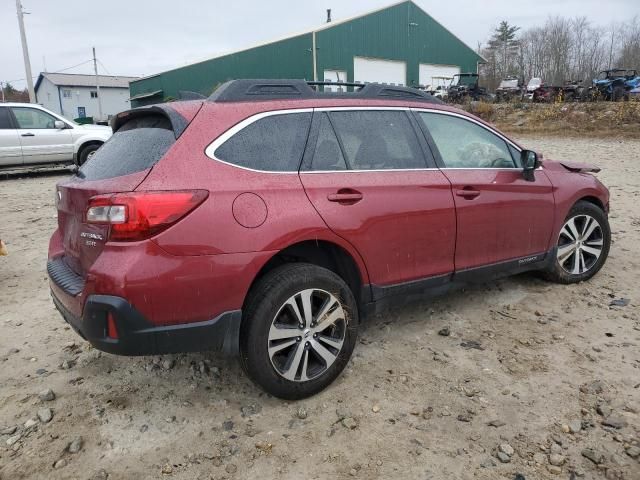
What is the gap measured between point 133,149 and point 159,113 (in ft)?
0.85

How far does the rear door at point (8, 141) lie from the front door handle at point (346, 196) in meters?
10.9

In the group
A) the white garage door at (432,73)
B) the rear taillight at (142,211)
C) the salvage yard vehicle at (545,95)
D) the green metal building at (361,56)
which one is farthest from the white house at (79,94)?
the rear taillight at (142,211)

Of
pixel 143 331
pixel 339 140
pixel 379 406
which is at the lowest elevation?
pixel 379 406

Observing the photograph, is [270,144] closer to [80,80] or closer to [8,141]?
[8,141]

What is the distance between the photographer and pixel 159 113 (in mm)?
2904

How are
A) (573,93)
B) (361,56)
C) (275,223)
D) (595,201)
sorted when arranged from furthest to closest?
(361,56), (573,93), (595,201), (275,223)

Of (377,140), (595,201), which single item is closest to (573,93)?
(595,201)

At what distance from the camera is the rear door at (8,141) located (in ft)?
36.8

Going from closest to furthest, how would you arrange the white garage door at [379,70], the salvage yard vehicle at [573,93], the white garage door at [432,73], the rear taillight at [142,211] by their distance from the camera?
the rear taillight at [142,211] → the salvage yard vehicle at [573,93] → the white garage door at [379,70] → the white garage door at [432,73]

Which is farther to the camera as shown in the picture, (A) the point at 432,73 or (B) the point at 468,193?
(A) the point at 432,73

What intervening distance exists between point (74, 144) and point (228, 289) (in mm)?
10926

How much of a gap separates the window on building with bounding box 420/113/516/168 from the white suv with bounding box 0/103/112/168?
10.0 meters

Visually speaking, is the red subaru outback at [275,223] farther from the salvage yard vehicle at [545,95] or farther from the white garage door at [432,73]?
the white garage door at [432,73]

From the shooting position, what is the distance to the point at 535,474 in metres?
2.34
